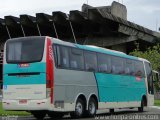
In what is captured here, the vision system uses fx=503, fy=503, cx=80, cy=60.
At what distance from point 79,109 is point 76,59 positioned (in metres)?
2.04

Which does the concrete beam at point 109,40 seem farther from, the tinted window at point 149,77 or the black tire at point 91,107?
the black tire at point 91,107

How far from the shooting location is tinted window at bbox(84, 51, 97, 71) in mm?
21472

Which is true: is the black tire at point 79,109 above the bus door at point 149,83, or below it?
below

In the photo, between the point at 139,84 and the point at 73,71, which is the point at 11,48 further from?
the point at 139,84

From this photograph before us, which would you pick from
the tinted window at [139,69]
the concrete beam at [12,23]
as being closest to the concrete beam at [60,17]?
the concrete beam at [12,23]

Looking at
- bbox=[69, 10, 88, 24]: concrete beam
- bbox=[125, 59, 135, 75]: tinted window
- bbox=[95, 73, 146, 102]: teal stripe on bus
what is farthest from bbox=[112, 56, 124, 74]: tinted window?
bbox=[69, 10, 88, 24]: concrete beam

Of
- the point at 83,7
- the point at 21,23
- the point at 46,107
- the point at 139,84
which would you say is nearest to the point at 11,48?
the point at 46,107

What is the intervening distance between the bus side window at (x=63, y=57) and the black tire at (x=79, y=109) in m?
1.76

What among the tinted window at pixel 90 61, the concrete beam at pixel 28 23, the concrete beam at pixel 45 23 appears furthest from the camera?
the concrete beam at pixel 28 23

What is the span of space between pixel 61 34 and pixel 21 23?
832 centimetres

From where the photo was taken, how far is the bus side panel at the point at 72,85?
19.0m

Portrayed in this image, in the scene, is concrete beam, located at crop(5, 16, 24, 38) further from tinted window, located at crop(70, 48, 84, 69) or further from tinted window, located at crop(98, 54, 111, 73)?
tinted window, located at crop(70, 48, 84, 69)

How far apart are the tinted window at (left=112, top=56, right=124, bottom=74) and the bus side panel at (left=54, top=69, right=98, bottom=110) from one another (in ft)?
7.63

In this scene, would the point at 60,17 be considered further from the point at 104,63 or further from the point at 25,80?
the point at 25,80
